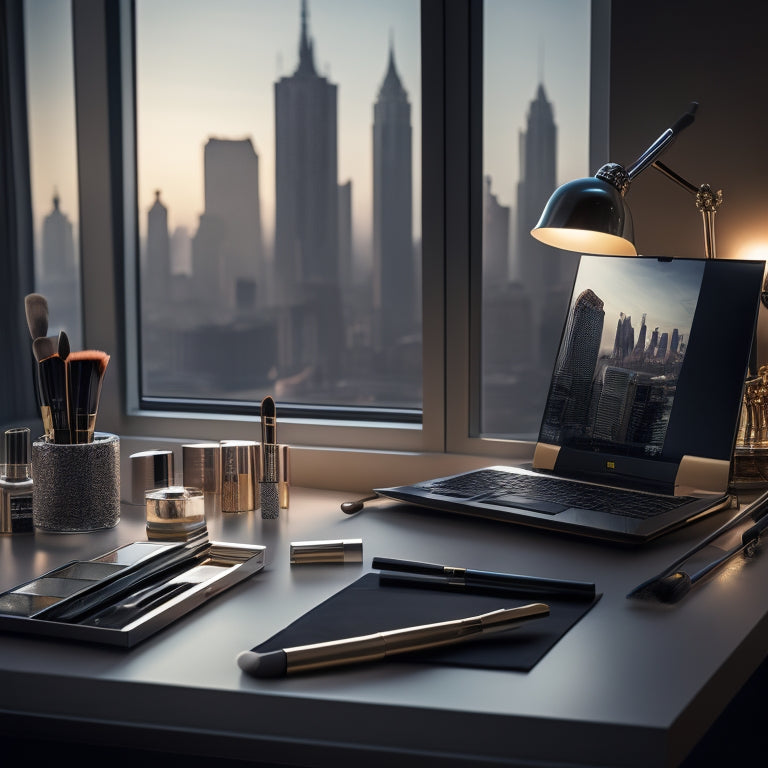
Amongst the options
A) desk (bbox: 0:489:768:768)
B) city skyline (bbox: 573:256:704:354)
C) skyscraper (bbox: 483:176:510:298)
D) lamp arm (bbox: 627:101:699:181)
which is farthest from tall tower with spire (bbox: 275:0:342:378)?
desk (bbox: 0:489:768:768)

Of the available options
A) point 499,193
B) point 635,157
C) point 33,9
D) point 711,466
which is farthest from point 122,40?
point 711,466

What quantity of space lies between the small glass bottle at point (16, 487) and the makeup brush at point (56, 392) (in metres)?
0.04

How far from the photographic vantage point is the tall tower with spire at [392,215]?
5.43 ft

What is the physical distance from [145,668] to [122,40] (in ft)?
4.33

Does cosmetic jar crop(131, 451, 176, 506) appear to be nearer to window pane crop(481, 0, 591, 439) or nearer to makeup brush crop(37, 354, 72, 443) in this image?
makeup brush crop(37, 354, 72, 443)

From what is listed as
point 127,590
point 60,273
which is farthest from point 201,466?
point 60,273

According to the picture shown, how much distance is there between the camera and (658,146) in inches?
51.2

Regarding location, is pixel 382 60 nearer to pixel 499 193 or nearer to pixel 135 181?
pixel 499 193

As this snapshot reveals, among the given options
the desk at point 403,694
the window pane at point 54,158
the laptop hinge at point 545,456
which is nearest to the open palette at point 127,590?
the desk at point 403,694

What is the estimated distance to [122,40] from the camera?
176 cm

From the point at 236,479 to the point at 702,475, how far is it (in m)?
0.62

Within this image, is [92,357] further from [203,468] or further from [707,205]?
[707,205]

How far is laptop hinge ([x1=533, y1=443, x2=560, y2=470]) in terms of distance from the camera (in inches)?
55.1

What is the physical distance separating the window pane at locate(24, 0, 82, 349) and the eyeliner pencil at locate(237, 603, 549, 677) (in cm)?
117
